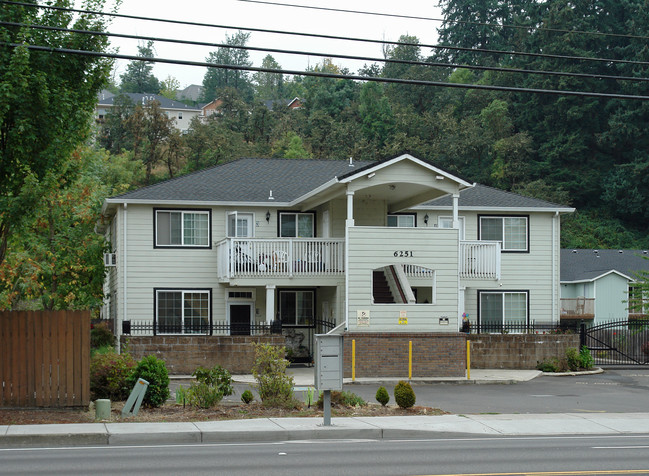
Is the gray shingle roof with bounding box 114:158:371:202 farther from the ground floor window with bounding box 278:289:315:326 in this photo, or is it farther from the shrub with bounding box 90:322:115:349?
the shrub with bounding box 90:322:115:349

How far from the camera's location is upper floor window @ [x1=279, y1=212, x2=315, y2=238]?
3438cm

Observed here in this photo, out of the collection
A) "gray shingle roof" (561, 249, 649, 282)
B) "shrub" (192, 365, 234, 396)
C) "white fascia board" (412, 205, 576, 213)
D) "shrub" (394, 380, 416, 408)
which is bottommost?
"shrub" (394, 380, 416, 408)

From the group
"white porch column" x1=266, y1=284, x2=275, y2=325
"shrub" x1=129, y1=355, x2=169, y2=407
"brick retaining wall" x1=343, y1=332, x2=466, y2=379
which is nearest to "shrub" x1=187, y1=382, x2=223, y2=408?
"shrub" x1=129, y1=355, x2=169, y2=407

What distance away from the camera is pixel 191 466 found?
1268 cm

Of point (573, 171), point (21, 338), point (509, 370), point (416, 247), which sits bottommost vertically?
point (509, 370)

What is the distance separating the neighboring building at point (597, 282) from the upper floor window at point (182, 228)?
2554 cm

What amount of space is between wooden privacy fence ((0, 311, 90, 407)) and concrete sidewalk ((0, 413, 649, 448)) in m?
1.84

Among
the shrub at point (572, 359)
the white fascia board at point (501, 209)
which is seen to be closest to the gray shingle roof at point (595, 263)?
the white fascia board at point (501, 209)

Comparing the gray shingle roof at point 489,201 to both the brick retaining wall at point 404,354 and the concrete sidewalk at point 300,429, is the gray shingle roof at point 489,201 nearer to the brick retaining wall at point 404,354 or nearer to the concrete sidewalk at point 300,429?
the brick retaining wall at point 404,354

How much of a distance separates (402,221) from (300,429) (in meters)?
20.0

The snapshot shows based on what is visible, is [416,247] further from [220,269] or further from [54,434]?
[54,434]

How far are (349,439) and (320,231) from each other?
18363 mm

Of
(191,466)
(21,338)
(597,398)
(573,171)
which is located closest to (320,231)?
(597,398)

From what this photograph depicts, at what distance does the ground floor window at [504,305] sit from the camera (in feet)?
117
